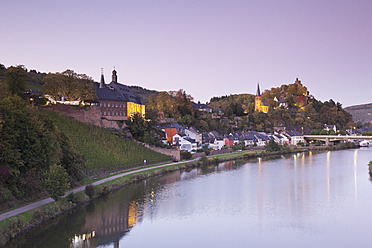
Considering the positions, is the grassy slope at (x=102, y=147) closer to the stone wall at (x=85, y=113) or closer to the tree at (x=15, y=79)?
the stone wall at (x=85, y=113)

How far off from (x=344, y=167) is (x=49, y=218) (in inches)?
1631

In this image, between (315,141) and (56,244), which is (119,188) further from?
(315,141)

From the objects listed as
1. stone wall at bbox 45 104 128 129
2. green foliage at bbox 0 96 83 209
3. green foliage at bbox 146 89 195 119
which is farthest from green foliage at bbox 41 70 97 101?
green foliage at bbox 146 89 195 119

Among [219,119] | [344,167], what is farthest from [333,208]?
[219,119]

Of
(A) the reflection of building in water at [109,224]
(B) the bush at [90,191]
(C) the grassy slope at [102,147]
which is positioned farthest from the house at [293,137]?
(B) the bush at [90,191]

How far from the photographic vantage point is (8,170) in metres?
22.0

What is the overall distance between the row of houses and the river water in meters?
24.3

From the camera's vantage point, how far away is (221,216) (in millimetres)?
25203

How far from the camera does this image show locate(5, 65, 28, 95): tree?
1652 inches

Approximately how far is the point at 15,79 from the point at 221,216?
30328mm

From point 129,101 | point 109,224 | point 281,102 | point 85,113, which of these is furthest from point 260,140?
point 109,224

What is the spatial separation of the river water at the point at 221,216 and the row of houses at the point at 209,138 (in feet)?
79.8

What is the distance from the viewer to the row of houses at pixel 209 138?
64375mm

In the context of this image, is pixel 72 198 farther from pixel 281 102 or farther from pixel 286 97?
pixel 286 97
